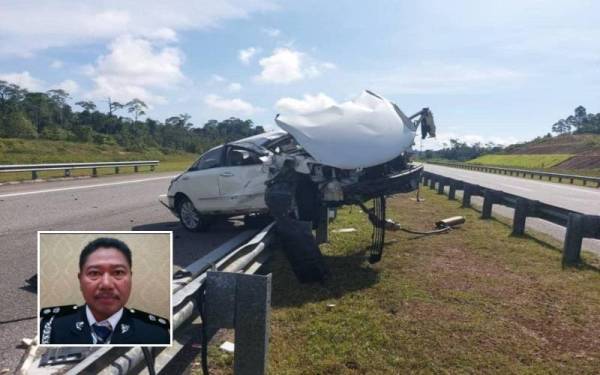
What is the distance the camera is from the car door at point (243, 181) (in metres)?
7.89

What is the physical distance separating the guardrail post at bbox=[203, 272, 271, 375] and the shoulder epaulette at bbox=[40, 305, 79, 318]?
106 cm

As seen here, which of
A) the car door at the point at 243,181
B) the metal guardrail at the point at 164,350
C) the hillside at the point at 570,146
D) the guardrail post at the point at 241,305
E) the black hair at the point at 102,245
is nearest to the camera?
the black hair at the point at 102,245

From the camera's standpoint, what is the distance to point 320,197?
618 centimetres

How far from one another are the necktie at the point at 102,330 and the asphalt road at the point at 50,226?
253 centimetres

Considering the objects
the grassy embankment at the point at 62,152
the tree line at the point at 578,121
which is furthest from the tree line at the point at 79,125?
the tree line at the point at 578,121

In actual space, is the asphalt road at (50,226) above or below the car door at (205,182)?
below

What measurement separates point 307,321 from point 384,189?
7.99ft

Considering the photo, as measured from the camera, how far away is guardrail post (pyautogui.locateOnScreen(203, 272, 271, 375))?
2326 mm

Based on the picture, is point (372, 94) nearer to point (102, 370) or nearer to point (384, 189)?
point (384, 189)

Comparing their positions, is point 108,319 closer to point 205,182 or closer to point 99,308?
point 99,308

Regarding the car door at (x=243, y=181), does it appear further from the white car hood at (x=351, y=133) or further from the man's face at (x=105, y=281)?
the man's face at (x=105, y=281)

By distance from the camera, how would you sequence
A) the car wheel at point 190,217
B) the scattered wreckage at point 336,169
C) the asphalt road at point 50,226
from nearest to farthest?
the asphalt road at point 50,226, the scattered wreckage at point 336,169, the car wheel at point 190,217

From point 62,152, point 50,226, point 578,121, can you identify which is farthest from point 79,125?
point 578,121

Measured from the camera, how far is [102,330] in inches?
52.3
